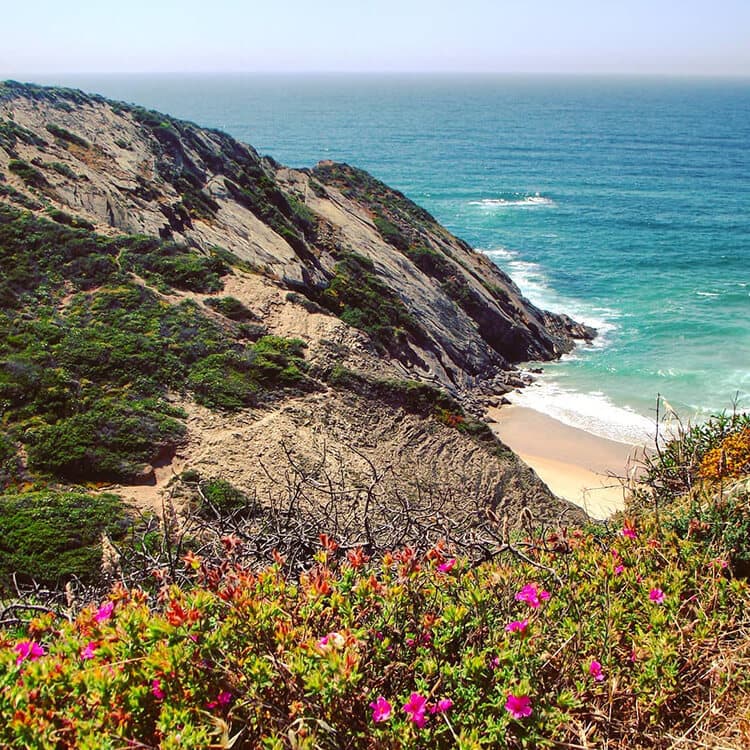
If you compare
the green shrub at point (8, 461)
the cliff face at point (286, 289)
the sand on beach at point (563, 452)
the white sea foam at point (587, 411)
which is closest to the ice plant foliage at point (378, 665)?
the cliff face at point (286, 289)

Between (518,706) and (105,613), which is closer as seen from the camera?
(518,706)

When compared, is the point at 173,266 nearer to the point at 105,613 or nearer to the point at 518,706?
the point at 105,613

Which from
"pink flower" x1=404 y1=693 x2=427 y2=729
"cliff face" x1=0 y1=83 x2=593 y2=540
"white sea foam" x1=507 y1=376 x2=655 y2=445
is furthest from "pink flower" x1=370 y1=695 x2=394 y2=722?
"white sea foam" x1=507 y1=376 x2=655 y2=445

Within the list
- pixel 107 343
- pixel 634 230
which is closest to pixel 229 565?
pixel 107 343

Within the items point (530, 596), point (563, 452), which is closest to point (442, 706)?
point (530, 596)

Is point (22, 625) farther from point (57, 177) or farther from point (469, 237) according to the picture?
point (469, 237)
